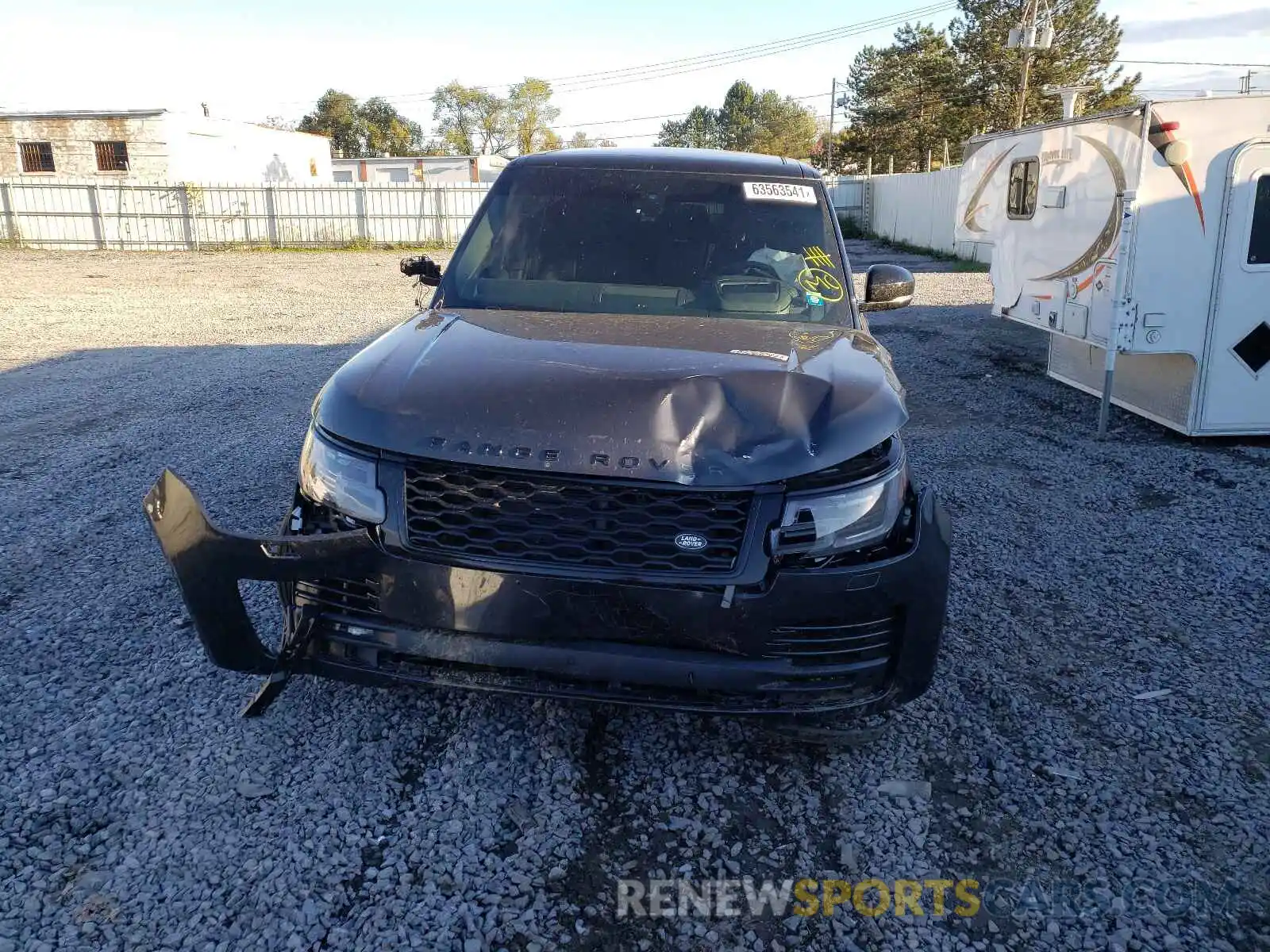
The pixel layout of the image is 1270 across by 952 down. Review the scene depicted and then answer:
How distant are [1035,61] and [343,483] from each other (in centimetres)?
5077

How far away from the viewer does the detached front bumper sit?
2.48 meters

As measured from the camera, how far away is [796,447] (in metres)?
2.52

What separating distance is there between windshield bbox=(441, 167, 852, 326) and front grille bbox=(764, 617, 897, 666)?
1535mm

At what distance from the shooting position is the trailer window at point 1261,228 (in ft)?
21.4

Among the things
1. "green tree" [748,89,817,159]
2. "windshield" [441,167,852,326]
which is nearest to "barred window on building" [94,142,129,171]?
"windshield" [441,167,852,326]

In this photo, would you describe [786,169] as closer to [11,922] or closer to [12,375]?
[11,922]

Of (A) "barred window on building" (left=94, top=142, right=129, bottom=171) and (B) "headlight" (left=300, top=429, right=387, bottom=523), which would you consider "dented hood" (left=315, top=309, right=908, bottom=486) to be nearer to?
(B) "headlight" (left=300, top=429, right=387, bottom=523)

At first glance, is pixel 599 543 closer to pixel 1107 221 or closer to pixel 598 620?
pixel 598 620

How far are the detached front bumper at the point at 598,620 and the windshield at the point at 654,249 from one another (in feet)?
4.92

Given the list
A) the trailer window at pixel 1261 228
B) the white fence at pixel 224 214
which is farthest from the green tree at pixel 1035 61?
the trailer window at pixel 1261 228

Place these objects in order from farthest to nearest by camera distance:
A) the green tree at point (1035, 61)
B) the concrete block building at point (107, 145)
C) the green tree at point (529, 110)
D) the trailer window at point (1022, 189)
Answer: the green tree at point (529, 110), the green tree at point (1035, 61), the concrete block building at point (107, 145), the trailer window at point (1022, 189)

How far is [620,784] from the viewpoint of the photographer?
2863 millimetres
